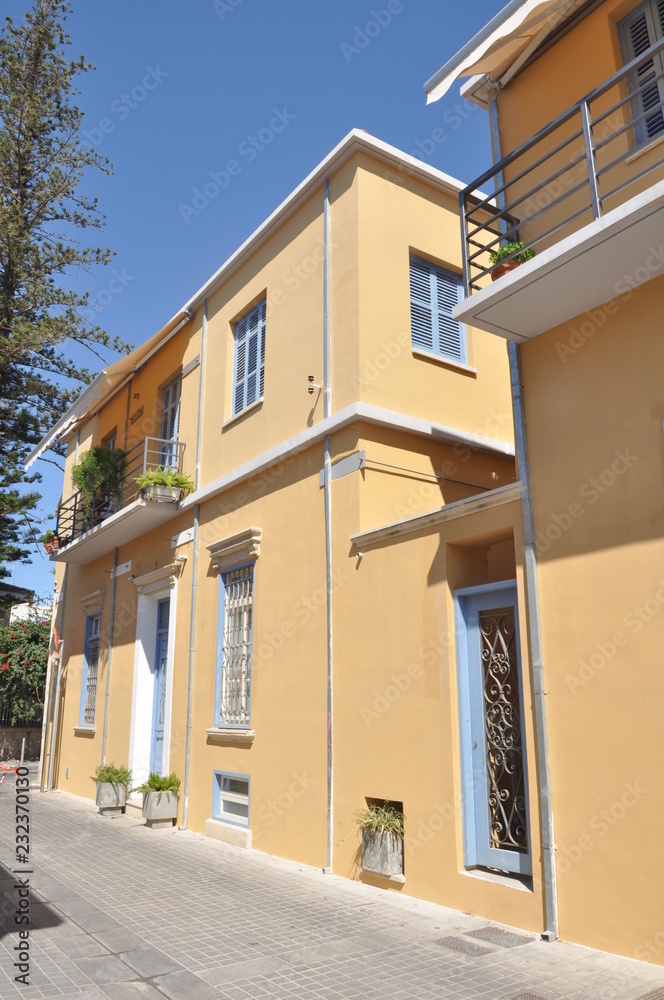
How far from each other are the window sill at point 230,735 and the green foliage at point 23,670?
14583 mm

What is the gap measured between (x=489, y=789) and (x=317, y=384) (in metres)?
5.07

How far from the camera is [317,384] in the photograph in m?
9.45

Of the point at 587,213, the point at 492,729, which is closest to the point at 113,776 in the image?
the point at 492,729

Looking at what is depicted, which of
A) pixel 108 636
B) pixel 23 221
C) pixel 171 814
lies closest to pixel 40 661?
pixel 108 636

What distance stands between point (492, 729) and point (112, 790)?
8487 millimetres

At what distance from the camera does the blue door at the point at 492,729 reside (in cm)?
626

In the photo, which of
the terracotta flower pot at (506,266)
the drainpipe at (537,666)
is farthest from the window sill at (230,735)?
Answer: the terracotta flower pot at (506,266)

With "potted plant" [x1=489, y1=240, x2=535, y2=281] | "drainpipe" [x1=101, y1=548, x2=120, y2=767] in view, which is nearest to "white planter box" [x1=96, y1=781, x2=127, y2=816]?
"drainpipe" [x1=101, y1=548, x2=120, y2=767]

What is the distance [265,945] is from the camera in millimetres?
5570

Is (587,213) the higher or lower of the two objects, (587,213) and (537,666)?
the higher

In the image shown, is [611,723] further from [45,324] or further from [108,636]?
[45,324]

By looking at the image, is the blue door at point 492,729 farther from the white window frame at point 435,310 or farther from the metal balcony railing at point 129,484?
the metal balcony railing at point 129,484

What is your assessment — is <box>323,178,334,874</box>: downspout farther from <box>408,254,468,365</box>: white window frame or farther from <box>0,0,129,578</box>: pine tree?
<box>0,0,129,578</box>: pine tree

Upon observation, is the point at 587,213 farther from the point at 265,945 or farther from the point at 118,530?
the point at 118,530
